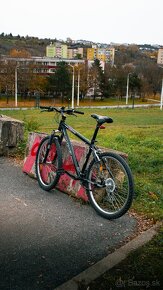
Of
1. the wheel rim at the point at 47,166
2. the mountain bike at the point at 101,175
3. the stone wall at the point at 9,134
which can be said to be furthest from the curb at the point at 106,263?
the stone wall at the point at 9,134

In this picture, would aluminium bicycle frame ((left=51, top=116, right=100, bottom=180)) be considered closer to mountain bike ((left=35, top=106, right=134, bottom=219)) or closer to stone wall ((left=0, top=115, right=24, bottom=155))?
mountain bike ((left=35, top=106, right=134, bottom=219))

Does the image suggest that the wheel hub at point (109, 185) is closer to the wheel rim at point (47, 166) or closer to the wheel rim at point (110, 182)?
the wheel rim at point (110, 182)

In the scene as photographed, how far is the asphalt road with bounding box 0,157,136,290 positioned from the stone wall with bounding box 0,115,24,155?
216 centimetres

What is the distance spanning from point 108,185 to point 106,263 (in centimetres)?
137

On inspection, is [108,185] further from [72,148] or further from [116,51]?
[116,51]

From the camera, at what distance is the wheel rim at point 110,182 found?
481 centimetres

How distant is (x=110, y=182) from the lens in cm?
486

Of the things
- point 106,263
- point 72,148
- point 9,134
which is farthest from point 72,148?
point 9,134

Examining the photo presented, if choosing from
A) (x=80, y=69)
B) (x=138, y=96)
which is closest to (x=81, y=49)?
(x=138, y=96)

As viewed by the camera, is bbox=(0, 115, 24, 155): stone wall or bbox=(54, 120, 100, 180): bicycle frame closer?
bbox=(54, 120, 100, 180): bicycle frame

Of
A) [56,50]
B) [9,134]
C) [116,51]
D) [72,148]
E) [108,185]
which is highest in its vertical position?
[116,51]

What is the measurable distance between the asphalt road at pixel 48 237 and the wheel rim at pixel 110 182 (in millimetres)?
191

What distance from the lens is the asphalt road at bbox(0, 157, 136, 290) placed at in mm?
3527

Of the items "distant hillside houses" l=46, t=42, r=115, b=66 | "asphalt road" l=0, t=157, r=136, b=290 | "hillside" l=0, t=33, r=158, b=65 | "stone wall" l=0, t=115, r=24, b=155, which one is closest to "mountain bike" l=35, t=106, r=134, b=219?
"asphalt road" l=0, t=157, r=136, b=290
